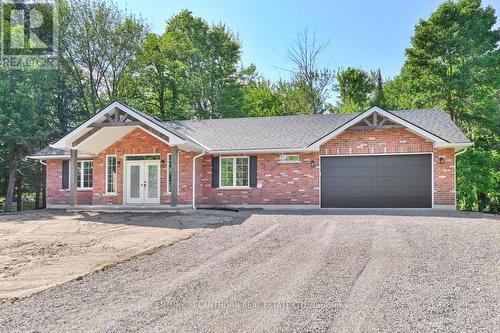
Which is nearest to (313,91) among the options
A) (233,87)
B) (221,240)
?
(233,87)

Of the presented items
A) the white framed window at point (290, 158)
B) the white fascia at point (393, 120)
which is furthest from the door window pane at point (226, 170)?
the white fascia at point (393, 120)

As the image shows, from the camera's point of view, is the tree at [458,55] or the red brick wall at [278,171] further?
the tree at [458,55]

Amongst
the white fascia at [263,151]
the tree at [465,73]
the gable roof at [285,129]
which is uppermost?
the tree at [465,73]

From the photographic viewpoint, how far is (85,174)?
57.3 ft

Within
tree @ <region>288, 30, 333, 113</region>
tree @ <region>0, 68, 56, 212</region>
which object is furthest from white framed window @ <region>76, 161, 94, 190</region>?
tree @ <region>288, 30, 333, 113</region>

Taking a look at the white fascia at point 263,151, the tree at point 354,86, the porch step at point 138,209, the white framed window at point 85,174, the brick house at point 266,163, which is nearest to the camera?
the porch step at point 138,209

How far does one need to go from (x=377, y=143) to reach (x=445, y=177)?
2.74 m

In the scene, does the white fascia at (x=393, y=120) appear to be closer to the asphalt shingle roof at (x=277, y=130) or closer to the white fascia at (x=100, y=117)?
the asphalt shingle roof at (x=277, y=130)

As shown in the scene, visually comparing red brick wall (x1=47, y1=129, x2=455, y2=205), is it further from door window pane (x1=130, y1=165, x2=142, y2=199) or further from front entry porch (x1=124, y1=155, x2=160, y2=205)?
door window pane (x1=130, y1=165, x2=142, y2=199)

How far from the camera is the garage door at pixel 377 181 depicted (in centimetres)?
1441

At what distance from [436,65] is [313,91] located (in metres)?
11.8

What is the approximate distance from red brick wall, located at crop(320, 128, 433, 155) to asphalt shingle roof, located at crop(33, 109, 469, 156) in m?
0.56

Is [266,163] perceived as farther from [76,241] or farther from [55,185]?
[55,185]

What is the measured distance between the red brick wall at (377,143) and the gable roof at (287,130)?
1.58 ft
